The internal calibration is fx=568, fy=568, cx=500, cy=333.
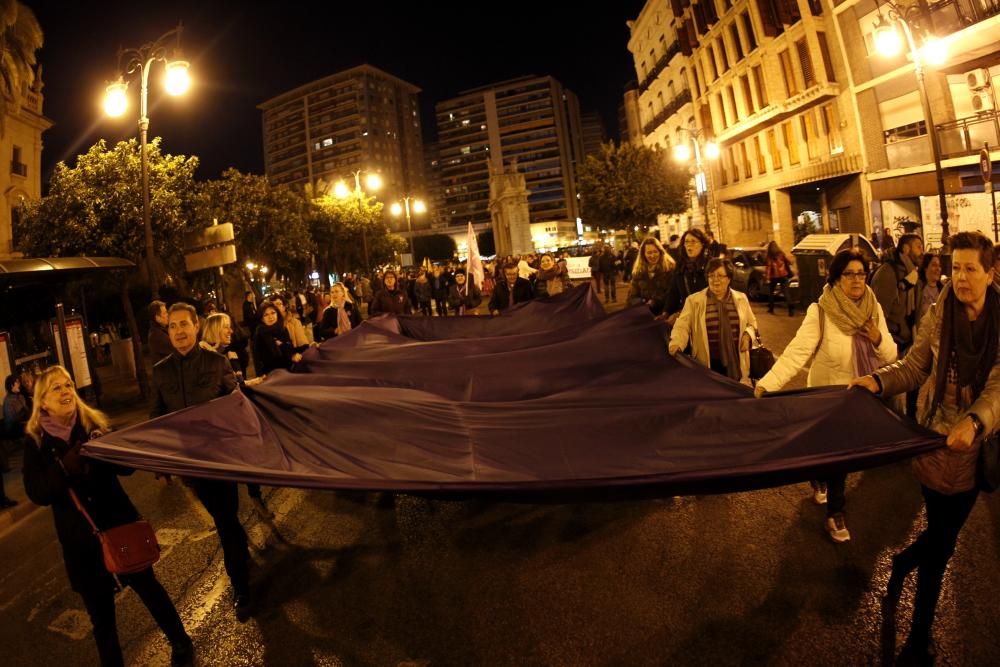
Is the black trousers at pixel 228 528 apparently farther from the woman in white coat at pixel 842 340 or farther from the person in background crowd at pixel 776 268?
the person in background crowd at pixel 776 268

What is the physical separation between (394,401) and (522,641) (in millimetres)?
1740

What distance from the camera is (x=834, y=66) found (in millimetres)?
25469

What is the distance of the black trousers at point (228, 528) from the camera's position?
3.81 metres

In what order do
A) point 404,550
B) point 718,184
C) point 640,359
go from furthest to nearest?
1. point 718,184
2. point 640,359
3. point 404,550

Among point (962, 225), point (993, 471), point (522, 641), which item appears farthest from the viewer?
point (962, 225)

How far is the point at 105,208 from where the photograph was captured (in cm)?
1347

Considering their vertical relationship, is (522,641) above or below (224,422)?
below

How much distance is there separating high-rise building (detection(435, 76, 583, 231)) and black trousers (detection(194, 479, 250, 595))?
129 metres

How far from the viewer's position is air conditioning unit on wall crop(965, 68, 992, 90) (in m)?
19.5

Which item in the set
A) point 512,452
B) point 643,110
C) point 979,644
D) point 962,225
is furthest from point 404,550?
point 643,110

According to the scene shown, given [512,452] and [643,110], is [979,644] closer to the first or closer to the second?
[512,452]

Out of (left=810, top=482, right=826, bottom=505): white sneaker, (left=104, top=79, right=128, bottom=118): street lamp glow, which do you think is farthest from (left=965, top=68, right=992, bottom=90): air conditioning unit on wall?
(left=104, top=79, right=128, bottom=118): street lamp glow

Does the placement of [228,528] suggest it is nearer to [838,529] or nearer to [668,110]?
[838,529]

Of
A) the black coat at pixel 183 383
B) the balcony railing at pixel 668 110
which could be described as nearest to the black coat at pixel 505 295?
the black coat at pixel 183 383
